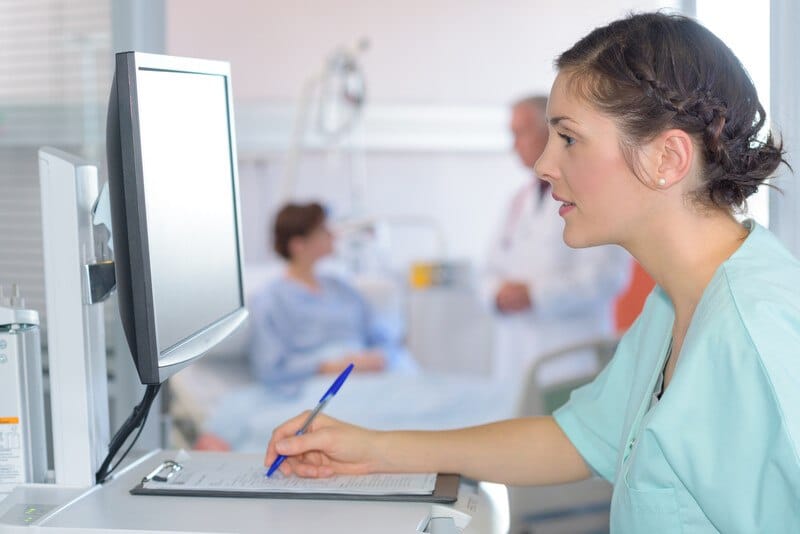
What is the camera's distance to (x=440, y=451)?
1.15 meters

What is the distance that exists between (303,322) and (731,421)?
241cm

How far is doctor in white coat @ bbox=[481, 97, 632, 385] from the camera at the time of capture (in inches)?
114

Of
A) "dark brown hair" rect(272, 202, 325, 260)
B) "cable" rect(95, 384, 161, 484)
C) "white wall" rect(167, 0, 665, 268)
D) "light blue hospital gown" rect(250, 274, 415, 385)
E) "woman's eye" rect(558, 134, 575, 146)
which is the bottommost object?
"light blue hospital gown" rect(250, 274, 415, 385)

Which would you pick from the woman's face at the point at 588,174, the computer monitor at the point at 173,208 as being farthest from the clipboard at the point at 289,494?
the woman's face at the point at 588,174

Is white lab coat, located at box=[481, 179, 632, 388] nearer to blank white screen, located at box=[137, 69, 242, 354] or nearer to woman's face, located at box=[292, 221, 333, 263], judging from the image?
woman's face, located at box=[292, 221, 333, 263]

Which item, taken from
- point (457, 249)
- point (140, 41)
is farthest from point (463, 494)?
point (457, 249)

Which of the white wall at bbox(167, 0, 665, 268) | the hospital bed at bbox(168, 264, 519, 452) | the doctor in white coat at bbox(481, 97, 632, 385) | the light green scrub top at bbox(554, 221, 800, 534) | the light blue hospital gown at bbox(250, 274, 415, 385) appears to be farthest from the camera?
the white wall at bbox(167, 0, 665, 268)

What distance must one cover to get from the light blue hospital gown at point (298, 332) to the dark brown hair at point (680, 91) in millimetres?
2200

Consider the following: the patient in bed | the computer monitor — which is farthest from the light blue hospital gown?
the computer monitor

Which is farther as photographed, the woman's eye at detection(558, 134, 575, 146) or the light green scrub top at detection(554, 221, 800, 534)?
the woman's eye at detection(558, 134, 575, 146)

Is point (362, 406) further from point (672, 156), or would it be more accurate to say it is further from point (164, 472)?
point (672, 156)

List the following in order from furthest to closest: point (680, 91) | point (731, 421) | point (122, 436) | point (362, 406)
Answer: point (362, 406)
point (122, 436)
point (680, 91)
point (731, 421)

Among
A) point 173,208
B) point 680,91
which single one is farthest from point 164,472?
point 680,91

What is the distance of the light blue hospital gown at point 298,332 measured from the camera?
3096mm
